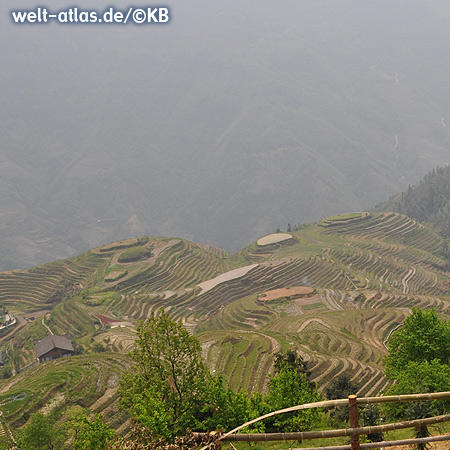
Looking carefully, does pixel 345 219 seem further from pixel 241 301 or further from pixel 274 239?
pixel 241 301

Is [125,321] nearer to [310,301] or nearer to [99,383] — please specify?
[310,301]

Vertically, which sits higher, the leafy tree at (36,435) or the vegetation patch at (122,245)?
the vegetation patch at (122,245)

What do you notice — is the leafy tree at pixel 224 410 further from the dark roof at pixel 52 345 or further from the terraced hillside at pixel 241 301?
the dark roof at pixel 52 345

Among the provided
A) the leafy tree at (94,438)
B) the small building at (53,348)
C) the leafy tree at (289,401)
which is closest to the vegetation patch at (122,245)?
the small building at (53,348)

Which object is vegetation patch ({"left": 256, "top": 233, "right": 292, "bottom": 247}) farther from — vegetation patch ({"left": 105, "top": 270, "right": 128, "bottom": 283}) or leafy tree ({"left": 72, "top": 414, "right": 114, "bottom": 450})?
leafy tree ({"left": 72, "top": 414, "right": 114, "bottom": 450})

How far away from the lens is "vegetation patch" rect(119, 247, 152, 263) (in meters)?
129

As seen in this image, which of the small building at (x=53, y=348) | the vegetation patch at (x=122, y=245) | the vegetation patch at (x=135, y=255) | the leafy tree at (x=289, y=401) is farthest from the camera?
the vegetation patch at (x=122, y=245)

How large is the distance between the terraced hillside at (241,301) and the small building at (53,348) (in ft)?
8.80

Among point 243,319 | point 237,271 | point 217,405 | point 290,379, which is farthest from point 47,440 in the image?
point 237,271

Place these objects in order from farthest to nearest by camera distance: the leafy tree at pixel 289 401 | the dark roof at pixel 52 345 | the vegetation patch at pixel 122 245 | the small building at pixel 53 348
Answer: the vegetation patch at pixel 122 245, the dark roof at pixel 52 345, the small building at pixel 53 348, the leafy tree at pixel 289 401

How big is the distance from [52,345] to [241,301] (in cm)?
3845

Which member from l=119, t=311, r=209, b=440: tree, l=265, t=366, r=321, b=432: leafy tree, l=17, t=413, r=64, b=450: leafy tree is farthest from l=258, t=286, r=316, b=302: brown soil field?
l=119, t=311, r=209, b=440: tree

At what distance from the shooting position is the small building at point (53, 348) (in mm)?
77500

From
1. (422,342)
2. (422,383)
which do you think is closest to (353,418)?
(422,383)
